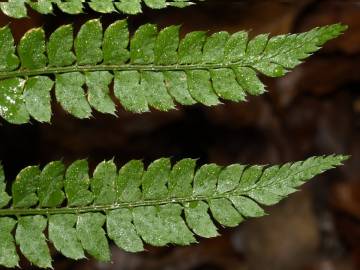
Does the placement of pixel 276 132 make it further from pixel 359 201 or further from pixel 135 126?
pixel 135 126

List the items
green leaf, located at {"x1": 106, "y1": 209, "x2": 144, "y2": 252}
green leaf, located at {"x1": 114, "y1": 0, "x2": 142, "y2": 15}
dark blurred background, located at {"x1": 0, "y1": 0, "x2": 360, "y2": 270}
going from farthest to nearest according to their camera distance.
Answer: dark blurred background, located at {"x1": 0, "y1": 0, "x2": 360, "y2": 270} → green leaf, located at {"x1": 106, "y1": 209, "x2": 144, "y2": 252} → green leaf, located at {"x1": 114, "y1": 0, "x2": 142, "y2": 15}

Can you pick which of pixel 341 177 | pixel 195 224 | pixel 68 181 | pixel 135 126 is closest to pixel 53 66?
pixel 68 181

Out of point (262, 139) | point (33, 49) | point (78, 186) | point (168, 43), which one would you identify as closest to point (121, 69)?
point (168, 43)

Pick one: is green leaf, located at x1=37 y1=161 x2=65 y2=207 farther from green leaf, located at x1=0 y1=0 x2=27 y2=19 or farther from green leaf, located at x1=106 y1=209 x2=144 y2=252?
green leaf, located at x1=0 y1=0 x2=27 y2=19

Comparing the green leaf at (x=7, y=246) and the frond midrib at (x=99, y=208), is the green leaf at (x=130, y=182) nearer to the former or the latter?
the frond midrib at (x=99, y=208)

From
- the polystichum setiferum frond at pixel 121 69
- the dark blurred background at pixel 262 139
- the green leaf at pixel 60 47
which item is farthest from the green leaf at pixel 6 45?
the dark blurred background at pixel 262 139

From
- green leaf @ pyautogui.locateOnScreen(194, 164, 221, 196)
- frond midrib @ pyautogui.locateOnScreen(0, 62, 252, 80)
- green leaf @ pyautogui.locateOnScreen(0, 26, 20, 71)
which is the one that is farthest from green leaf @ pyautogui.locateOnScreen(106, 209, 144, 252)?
green leaf @ pyautogui.locateOnScreen(0, 26, 20, 71)
